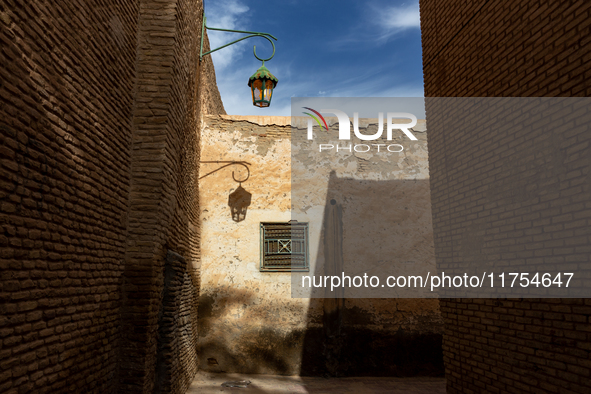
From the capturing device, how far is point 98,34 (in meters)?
4.20

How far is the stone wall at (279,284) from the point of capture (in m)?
8.36

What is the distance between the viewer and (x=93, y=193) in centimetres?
409

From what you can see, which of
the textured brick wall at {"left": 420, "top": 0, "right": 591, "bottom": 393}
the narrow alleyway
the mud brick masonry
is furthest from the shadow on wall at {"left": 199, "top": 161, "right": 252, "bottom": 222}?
the textured brick wall at {"left": 420, "top": 0, "right": 591, "bottom": 393}

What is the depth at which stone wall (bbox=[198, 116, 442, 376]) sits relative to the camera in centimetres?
836

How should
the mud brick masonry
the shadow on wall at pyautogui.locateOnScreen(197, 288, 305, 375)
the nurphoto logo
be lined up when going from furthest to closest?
the nurphoto logo
the shadow on wall at pyautogui.locateOnScreen(197, 288, 305, 375)
the mud brick masonry

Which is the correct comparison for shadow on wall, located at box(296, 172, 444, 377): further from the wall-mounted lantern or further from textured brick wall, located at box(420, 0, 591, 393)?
textured brick wall, located at box(420, 0, 591, 393)

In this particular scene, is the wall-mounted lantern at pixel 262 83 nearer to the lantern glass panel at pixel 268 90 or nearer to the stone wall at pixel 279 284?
the lantern glass panel at pixel 268 90

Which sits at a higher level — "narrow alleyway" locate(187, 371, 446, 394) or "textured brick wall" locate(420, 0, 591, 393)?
"textured brick wall" locate(420, 0, 591, 393)

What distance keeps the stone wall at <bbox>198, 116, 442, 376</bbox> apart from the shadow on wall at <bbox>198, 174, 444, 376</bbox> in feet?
0.06

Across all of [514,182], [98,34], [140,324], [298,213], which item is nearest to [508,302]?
[514,182]

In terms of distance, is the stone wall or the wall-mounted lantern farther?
the stone wall

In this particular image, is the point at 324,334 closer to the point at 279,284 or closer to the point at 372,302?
the point at 372,302

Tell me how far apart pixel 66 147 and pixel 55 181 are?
1.14 ft

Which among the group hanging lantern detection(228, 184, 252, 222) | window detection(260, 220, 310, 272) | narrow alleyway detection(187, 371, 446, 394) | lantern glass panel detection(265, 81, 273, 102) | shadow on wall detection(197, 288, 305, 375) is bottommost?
narrow alleyway detection(187, 371, 446, 394)
